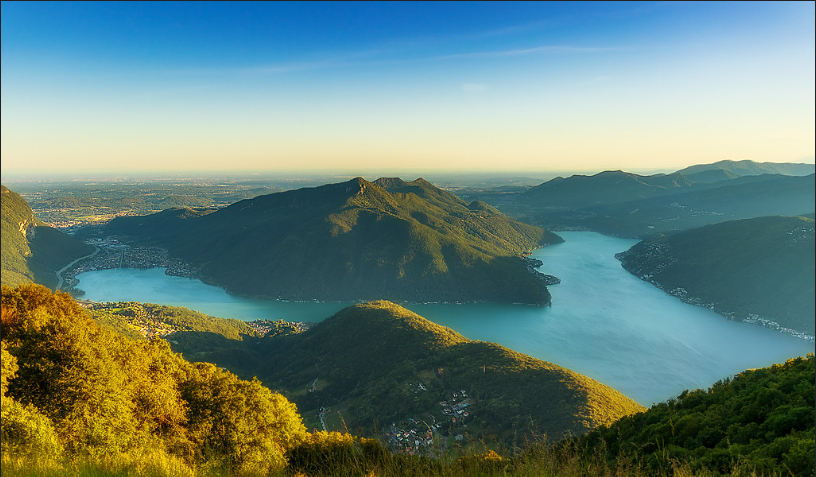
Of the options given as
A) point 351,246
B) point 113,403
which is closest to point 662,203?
point 351,246

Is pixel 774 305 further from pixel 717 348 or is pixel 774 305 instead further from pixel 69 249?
pixel 69 249

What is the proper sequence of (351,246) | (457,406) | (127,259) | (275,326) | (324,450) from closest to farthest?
(324,450) → (457,406) → (275,326) → (351,246) → (127,259)

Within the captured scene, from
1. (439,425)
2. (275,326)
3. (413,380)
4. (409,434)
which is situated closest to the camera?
(409,434)

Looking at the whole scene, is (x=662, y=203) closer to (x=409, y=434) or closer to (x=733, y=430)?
(x=409, y=434)

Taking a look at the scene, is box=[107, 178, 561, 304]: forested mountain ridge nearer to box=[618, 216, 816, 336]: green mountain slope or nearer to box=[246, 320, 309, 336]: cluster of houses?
box=[246, 320, 309, 336]: cluster of houses

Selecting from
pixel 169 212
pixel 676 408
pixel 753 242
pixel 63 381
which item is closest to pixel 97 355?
pixel 63 381

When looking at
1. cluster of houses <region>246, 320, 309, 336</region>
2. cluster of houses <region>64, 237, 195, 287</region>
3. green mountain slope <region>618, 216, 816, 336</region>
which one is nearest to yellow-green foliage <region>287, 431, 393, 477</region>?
cluster of houses <region>246, 320, 309, 336</region>

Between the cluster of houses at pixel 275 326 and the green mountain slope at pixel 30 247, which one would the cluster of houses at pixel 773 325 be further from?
the green mountain slope at pixel 30 247

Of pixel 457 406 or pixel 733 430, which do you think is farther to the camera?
pixel 457 406
